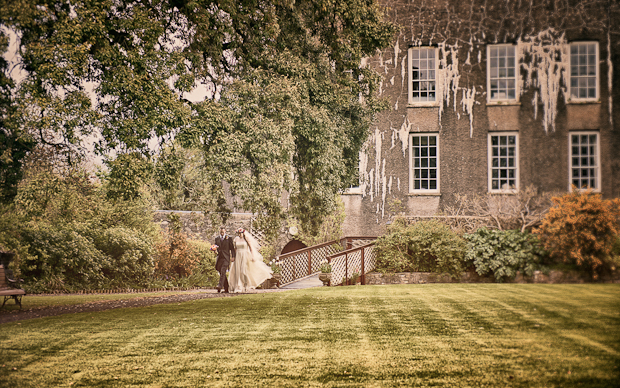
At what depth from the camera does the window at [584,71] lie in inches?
258

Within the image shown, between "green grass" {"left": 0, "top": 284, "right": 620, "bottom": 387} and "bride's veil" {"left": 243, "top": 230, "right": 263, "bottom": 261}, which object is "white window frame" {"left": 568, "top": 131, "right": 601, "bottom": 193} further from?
"bride's veil" {"left": 243, "top": 230, "right": 263, "bottom": 261}

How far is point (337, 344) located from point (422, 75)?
847 centimetres

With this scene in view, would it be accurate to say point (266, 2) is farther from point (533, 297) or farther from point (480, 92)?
point (533, 297)

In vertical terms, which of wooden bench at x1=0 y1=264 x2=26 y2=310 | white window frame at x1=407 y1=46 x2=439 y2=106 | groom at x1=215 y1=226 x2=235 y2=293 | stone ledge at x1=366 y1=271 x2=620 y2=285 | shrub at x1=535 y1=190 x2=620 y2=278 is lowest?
stone ledge at x1=366 y1=271 x2=620 y2=285

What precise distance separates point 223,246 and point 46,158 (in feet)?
14.1

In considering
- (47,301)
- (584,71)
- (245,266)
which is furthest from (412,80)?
(47,301)

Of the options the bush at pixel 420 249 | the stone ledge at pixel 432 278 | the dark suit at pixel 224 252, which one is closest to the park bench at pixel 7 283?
the dark suit at pixel 224 252

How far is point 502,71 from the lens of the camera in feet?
26.5

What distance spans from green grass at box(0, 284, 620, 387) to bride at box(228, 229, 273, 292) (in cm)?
312

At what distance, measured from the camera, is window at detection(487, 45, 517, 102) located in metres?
7.82

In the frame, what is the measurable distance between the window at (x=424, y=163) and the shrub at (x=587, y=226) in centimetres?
368

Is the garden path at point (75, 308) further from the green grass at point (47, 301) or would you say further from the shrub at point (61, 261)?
the shrub at point (61, 261)

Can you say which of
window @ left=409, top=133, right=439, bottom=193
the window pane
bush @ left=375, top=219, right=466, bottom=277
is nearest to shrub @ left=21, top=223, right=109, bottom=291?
bush @ left=375, top=219, right=466, bottom=277

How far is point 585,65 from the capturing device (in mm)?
6641
